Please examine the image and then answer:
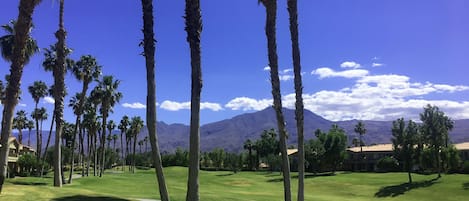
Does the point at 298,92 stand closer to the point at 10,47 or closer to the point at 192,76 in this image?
the point at 192,76

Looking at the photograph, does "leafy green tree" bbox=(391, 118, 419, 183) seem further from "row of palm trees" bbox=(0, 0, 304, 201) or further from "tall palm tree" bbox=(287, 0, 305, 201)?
"row of palm trees" bbox=(0, 0, 304, 201)

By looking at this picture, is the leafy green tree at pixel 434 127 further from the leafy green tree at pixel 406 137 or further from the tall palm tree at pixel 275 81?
the tall palm tree at pixel 275 81

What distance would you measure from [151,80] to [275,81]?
6.68 m

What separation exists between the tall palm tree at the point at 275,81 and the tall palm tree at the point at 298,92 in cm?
87

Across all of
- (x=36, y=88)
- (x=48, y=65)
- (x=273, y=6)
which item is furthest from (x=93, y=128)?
(x=273, y=6)

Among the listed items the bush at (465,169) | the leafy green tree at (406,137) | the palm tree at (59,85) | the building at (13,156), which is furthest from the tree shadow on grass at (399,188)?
the building at (13,156)

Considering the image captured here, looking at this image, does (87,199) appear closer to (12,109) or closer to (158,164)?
(12,109)

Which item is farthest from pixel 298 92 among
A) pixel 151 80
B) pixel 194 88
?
pixel 151 80

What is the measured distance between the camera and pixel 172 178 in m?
90.2

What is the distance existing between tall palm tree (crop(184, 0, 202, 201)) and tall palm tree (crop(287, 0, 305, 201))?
6.61m

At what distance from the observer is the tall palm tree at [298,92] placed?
24719 mm

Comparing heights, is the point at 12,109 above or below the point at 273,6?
below

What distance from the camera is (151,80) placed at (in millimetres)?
21453

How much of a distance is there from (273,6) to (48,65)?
3326 centimetres
